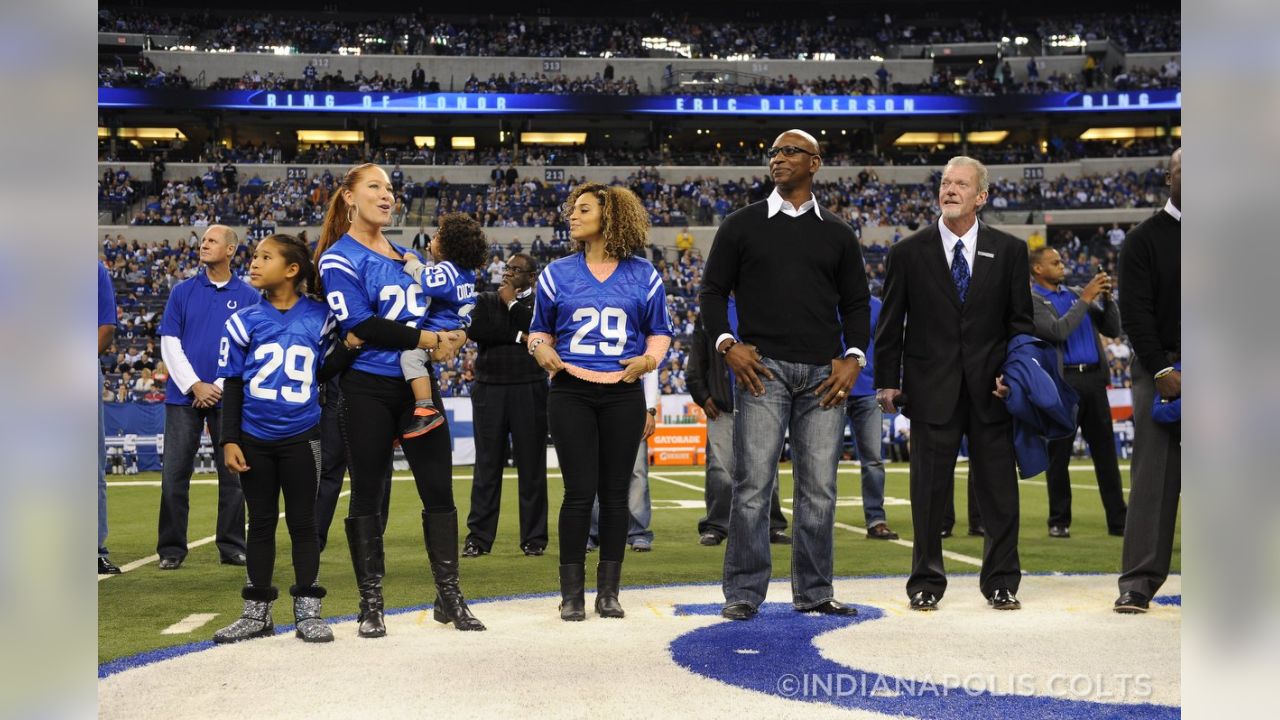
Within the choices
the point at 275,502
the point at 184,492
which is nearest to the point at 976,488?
the point at 275,502

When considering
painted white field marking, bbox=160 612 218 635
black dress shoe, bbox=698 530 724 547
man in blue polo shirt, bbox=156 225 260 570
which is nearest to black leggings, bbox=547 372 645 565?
painted white field marking, bbox=160 612 218 635

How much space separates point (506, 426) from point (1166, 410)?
182 inches

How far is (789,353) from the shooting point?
5.55m

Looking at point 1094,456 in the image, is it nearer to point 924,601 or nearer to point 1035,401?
point 1035,401

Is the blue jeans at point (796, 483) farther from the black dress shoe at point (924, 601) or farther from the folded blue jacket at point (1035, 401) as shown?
the folded blue jacket at point (1035, 401)

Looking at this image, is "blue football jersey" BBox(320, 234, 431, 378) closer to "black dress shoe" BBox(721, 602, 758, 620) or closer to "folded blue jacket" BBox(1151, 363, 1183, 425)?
"black dress shoe" BBox(721, 602, 758, 620)

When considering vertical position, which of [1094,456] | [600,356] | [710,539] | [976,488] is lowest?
[710,539]

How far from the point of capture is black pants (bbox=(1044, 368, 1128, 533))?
355 inches

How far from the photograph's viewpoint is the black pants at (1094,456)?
9008 mm

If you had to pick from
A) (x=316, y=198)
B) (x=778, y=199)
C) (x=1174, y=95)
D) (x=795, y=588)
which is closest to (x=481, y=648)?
(x=795, y=588)

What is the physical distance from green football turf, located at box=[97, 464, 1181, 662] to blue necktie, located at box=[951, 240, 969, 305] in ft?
6.71

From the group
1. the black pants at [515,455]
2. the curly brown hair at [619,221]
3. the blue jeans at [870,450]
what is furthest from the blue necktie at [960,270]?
Answer: the black pants at [515,455]

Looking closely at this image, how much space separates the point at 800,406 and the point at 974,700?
2212 millimetres
